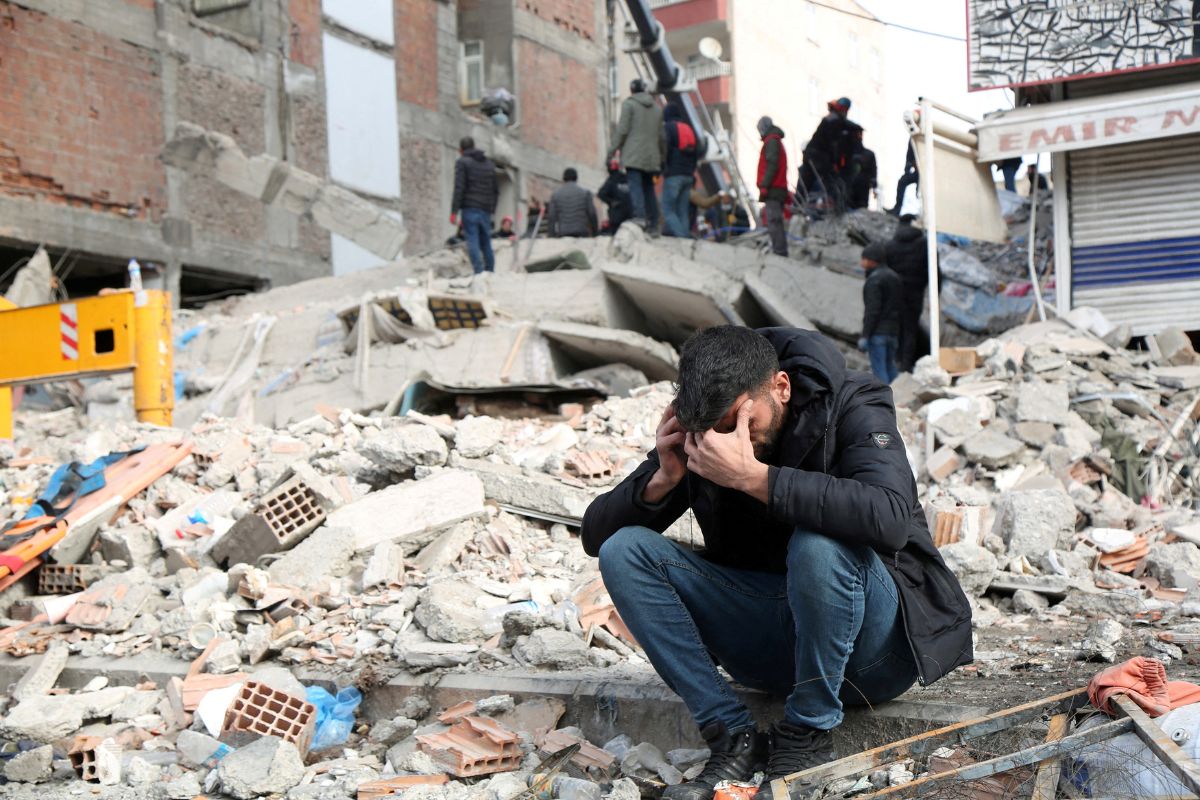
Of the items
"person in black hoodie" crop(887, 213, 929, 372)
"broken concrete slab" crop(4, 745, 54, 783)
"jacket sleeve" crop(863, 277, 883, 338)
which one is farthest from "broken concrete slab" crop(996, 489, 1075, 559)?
"person in black hoodie" crop(887, 213, 929, 372)

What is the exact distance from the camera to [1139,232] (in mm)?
11070

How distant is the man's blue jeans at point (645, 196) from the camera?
1452cm

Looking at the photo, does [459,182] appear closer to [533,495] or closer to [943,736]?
[533,495]

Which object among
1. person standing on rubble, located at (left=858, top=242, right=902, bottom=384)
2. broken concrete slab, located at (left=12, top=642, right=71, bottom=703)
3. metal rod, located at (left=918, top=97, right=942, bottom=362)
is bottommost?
broken concrete slab, located at (left=12, top=642, right=71, bottom=703)

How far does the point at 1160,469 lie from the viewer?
8.32 m

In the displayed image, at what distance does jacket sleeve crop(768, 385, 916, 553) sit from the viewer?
112 inches

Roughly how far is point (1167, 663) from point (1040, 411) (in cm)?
509

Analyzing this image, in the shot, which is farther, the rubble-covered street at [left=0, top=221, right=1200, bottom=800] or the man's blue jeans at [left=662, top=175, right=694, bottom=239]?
the man's blue jeans at [left=662, top=175, right=694, bottom=239]

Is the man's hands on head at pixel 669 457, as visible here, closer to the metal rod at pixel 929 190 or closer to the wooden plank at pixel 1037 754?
the wooden plank at pixel 1037 754

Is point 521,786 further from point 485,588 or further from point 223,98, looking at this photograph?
point 223,98

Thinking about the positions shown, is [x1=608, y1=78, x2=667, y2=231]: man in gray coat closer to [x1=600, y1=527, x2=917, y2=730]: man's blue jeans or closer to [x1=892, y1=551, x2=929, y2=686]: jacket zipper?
[x1=600, y1=527, x2=917, y2=730]: man's blue jeans

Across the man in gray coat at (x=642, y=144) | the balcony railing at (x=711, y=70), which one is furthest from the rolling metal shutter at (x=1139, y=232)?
the balcony railing at (x=711, y=70)

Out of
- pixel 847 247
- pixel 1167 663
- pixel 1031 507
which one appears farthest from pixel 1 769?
pixel 847 247

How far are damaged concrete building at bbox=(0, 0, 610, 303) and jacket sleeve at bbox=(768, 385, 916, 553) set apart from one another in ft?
52.2
